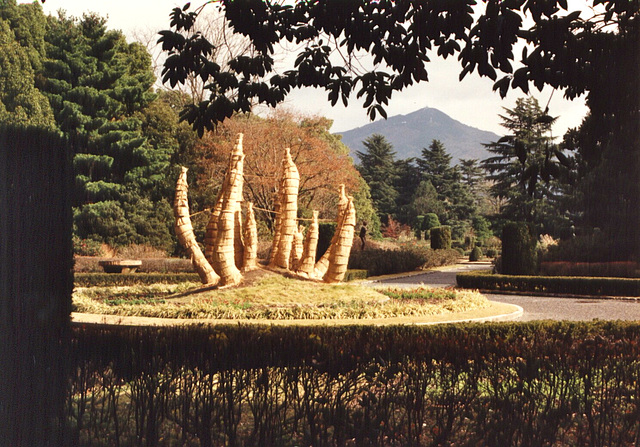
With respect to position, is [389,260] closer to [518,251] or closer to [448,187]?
[518,251]

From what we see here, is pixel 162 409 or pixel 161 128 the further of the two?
pixel 161 128

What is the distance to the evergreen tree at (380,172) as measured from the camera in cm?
6625

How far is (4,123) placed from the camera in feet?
15.5

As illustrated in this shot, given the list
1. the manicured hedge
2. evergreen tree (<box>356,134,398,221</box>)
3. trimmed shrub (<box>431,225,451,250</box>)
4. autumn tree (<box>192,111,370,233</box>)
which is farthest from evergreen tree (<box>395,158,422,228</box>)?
the manicured hedge

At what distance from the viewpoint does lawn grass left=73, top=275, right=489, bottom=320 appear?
13.0 m

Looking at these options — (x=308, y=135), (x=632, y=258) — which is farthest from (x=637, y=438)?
(x=308, y=135)

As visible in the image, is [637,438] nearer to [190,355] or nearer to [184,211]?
[190,355]

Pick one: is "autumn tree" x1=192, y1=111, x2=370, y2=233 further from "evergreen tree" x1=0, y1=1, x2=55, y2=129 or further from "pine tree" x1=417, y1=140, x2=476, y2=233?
"pine tree" x1=417, y1=140, x2=476, y2=233

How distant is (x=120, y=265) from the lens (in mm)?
24656

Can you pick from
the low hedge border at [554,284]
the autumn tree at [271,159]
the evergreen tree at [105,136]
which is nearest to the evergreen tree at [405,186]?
the autumn tree at [271,159]

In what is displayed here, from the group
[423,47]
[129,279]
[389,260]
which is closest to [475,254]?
[389,260]

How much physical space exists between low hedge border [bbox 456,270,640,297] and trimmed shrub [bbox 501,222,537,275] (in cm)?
133

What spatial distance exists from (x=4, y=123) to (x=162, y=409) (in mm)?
2541

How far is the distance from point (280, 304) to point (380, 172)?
177 ft
